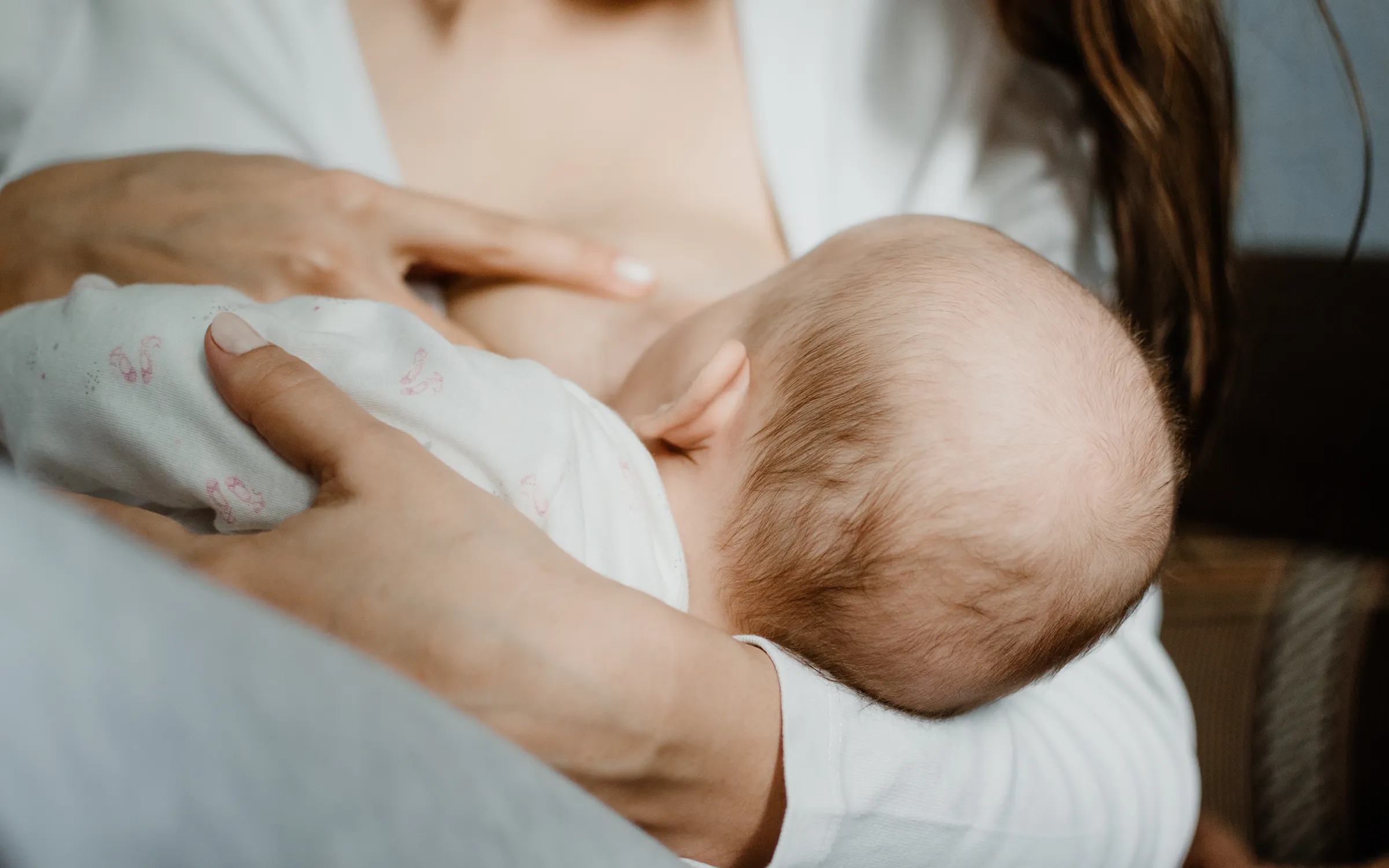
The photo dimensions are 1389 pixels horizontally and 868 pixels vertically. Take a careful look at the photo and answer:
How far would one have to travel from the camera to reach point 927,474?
57 centimetres

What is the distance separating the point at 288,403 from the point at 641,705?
261 millimetres

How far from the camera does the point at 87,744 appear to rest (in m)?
0.24

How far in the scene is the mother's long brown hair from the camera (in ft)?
2.86

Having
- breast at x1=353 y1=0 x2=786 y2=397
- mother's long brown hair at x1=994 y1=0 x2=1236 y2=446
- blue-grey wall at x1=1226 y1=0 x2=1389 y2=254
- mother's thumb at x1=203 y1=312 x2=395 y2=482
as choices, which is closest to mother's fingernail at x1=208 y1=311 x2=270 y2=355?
mother's thumb at x1=203 y1=312 x2=395 y2=482

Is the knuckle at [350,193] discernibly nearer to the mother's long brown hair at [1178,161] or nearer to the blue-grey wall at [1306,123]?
the mother's long brown hair at [1178,161]

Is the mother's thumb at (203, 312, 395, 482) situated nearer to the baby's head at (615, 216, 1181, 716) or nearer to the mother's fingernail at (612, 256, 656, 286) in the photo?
the baby's head at (615, 216, 1181, 716)

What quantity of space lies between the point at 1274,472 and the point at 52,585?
1.35m

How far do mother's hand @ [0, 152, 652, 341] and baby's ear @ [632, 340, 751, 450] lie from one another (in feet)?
0.70

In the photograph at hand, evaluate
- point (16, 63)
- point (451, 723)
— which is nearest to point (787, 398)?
point (451, 723)

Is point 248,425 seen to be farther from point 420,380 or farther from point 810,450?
point 810,450

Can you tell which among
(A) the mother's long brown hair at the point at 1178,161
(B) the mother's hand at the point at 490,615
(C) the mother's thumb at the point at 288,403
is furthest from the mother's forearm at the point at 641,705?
(A) the mother's long brown hair at the point at 1178,161

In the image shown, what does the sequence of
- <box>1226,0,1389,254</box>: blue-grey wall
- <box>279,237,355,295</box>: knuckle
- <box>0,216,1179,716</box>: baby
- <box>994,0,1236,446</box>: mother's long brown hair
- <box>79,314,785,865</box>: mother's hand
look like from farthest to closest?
<box>1226,0,1389,254</box>: blue-grey wall, <box>994,0,1236,446</box>: mother's long brown hair, <box>279,237,355,295</box>: knuckle, <box>0,216,1179,716</box>: baby, <box>79,314,785,865</box>: mother's hand

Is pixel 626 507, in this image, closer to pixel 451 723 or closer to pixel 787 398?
pixel 787 398

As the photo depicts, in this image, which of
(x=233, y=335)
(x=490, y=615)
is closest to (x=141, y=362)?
(x=233, y=335)
